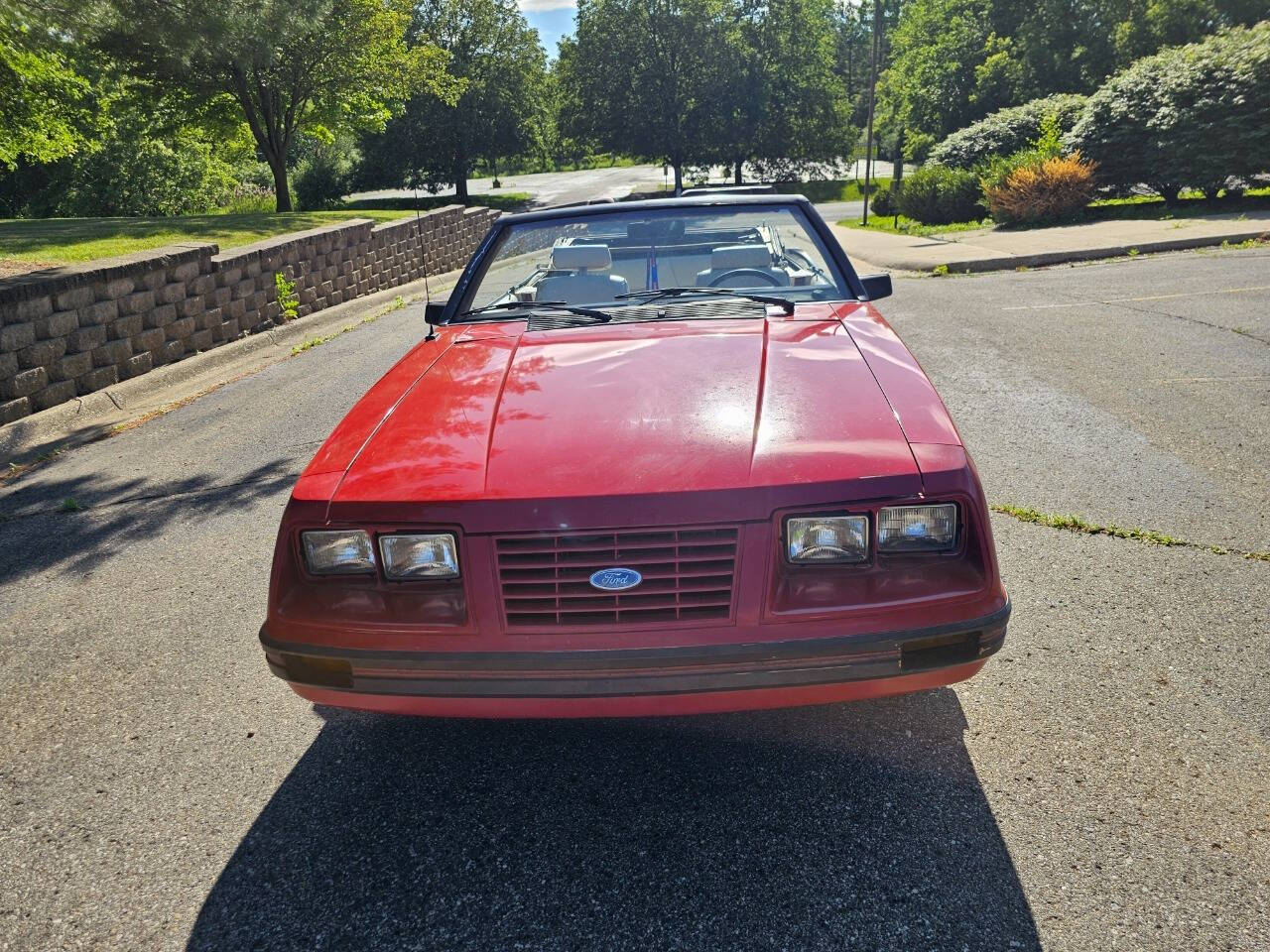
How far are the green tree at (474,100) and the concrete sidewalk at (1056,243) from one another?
30.9 metres

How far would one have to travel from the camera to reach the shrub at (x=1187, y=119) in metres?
16.9

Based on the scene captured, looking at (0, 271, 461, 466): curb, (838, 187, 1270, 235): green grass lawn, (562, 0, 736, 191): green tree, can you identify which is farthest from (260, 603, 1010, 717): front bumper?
(562, 0, 736, 191): green tree

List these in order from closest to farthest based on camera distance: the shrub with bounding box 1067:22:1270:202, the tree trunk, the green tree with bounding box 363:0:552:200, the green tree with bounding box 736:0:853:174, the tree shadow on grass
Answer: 1. the tree shadow on grass
2. the shrub with bounding box 1067:22:1270:202
3. the tree trunk
4. the green tree with bounding box 363:0:552:200
5. the green tree with bounding box 736:0:853:174

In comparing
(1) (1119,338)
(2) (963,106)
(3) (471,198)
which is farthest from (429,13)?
(1) (1119,338)

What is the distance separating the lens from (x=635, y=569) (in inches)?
89.6

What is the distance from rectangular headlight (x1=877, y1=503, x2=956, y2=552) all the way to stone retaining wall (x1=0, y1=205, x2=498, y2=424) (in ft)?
21.6

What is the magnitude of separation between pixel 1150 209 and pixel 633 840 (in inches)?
770

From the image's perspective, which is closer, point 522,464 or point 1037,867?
point 1037,867

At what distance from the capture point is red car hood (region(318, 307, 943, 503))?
233 cm

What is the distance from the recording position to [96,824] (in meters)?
2.61

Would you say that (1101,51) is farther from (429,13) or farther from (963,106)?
(429,13)

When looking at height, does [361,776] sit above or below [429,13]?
below

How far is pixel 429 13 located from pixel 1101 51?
28.2 metres

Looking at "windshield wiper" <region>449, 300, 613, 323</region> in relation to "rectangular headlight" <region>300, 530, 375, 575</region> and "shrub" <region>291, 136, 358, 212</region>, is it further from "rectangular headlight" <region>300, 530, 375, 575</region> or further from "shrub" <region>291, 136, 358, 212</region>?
"shrub" <region>291, 136, 358, 212</region>
